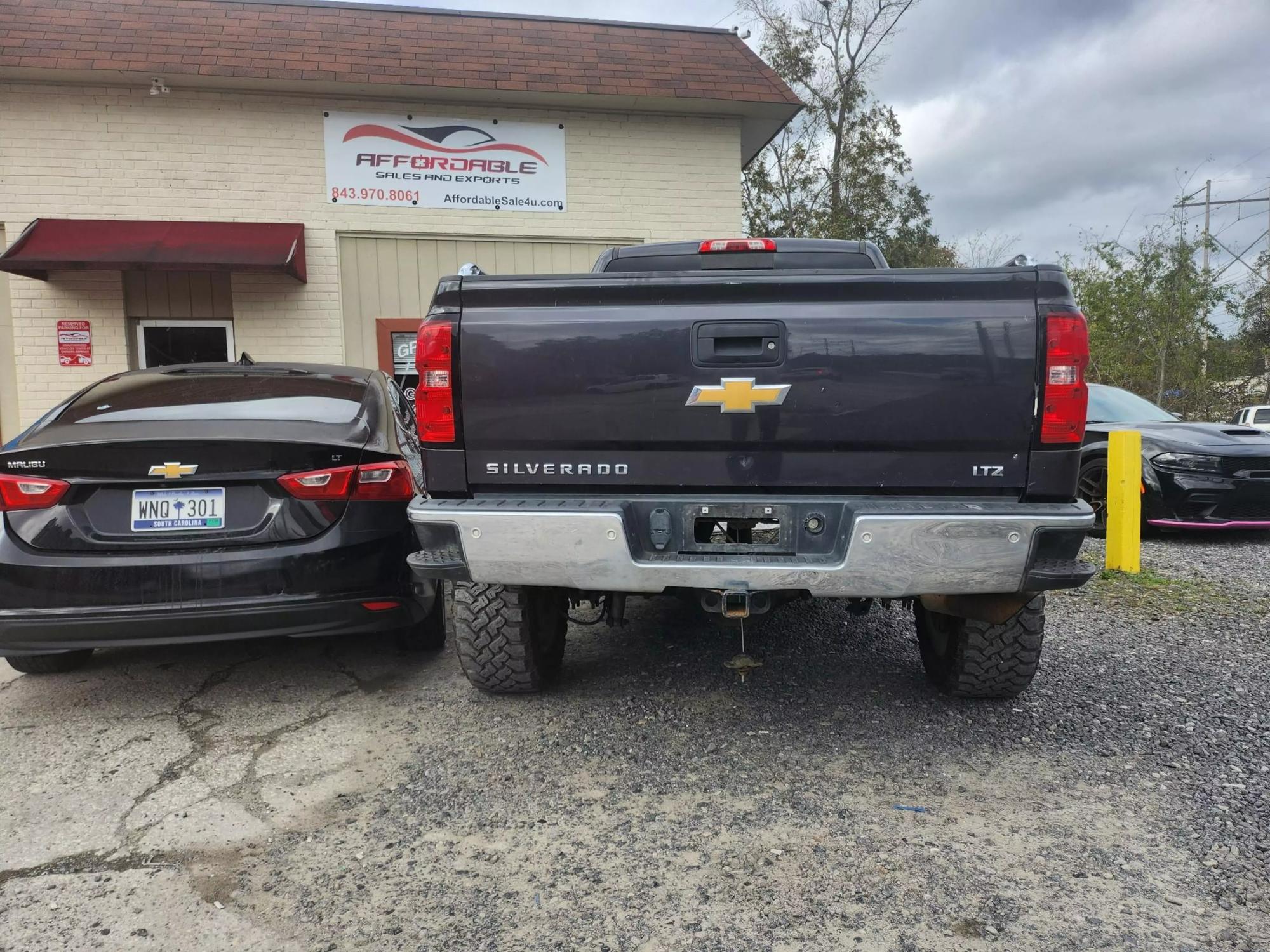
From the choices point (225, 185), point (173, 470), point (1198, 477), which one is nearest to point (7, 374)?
point (225, 185)

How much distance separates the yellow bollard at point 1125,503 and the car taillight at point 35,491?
242 inches

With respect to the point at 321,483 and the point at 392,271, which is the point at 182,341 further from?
the point at 321,483

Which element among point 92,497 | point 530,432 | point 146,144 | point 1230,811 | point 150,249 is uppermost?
point 146,144

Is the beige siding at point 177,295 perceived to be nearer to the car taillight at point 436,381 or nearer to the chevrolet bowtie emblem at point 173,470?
the chevrolet bowtie emblem at point 173,470

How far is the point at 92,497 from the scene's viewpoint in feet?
10.0

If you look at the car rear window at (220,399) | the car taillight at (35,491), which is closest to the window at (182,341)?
the car rear window at (220,399)

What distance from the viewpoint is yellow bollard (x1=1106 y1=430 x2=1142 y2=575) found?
5.58m

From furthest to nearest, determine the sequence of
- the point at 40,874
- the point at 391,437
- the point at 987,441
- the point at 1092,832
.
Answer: the point at 391,437
the point at 987,441
the point at 1092,832
the point at 40,874

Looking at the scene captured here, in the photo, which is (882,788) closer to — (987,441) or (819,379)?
(987,441)

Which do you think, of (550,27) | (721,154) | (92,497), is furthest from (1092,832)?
(550,27)

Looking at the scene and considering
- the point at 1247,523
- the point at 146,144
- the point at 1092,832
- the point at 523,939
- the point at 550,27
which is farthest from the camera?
the point at 550,27

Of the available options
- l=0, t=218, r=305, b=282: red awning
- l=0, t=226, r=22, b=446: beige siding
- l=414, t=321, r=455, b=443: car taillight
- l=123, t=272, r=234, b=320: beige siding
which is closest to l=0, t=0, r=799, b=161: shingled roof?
l=0, t=218, r=305, b=282: red awning

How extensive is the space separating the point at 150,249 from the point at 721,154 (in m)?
6.22

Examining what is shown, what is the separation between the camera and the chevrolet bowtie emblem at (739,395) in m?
2.54
